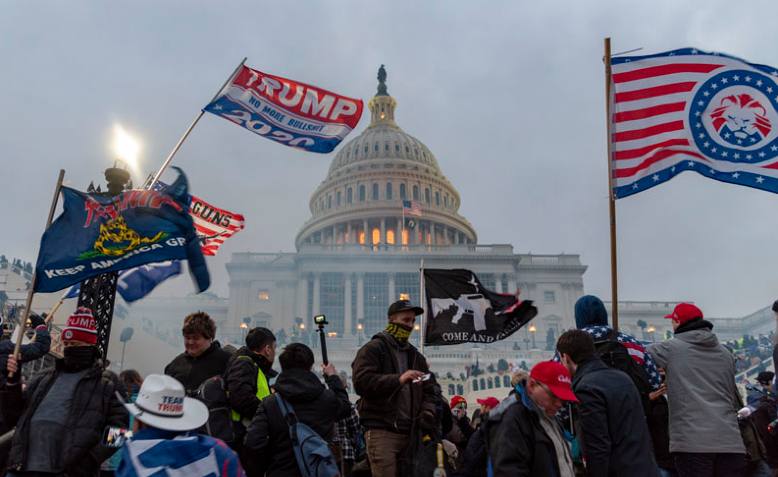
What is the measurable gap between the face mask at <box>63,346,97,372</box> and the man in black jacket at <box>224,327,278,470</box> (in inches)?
41.1

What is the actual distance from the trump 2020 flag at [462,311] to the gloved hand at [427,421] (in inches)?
189

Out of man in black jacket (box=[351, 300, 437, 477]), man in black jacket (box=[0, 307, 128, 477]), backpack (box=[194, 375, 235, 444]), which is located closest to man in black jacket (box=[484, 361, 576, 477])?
man in black jacket (box=[351, 300, 437, 477])

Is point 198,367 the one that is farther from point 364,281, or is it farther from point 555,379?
point 364,281

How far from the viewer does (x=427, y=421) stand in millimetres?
4902

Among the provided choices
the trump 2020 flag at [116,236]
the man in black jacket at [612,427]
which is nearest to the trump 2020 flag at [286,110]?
the trump 2020 flag at [116,236]

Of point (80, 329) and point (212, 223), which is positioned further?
point (212, 223)

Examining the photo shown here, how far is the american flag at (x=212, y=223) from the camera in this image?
11164 mm

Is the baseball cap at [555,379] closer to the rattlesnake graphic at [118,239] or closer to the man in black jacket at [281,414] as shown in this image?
the man in black jacket at [281,414]

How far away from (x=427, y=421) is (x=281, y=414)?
114 cm

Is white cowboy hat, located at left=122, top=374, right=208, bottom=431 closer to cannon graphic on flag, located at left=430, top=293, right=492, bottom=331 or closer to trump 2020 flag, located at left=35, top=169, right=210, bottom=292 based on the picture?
trump 2020 flag, located at left=35, top=169, right=210, bottom=292

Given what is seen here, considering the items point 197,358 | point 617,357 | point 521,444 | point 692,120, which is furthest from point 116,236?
point 692,120

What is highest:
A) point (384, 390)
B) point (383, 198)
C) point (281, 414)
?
point (383, 198)

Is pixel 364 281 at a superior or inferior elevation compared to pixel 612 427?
superior

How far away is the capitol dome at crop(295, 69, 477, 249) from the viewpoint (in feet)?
267
